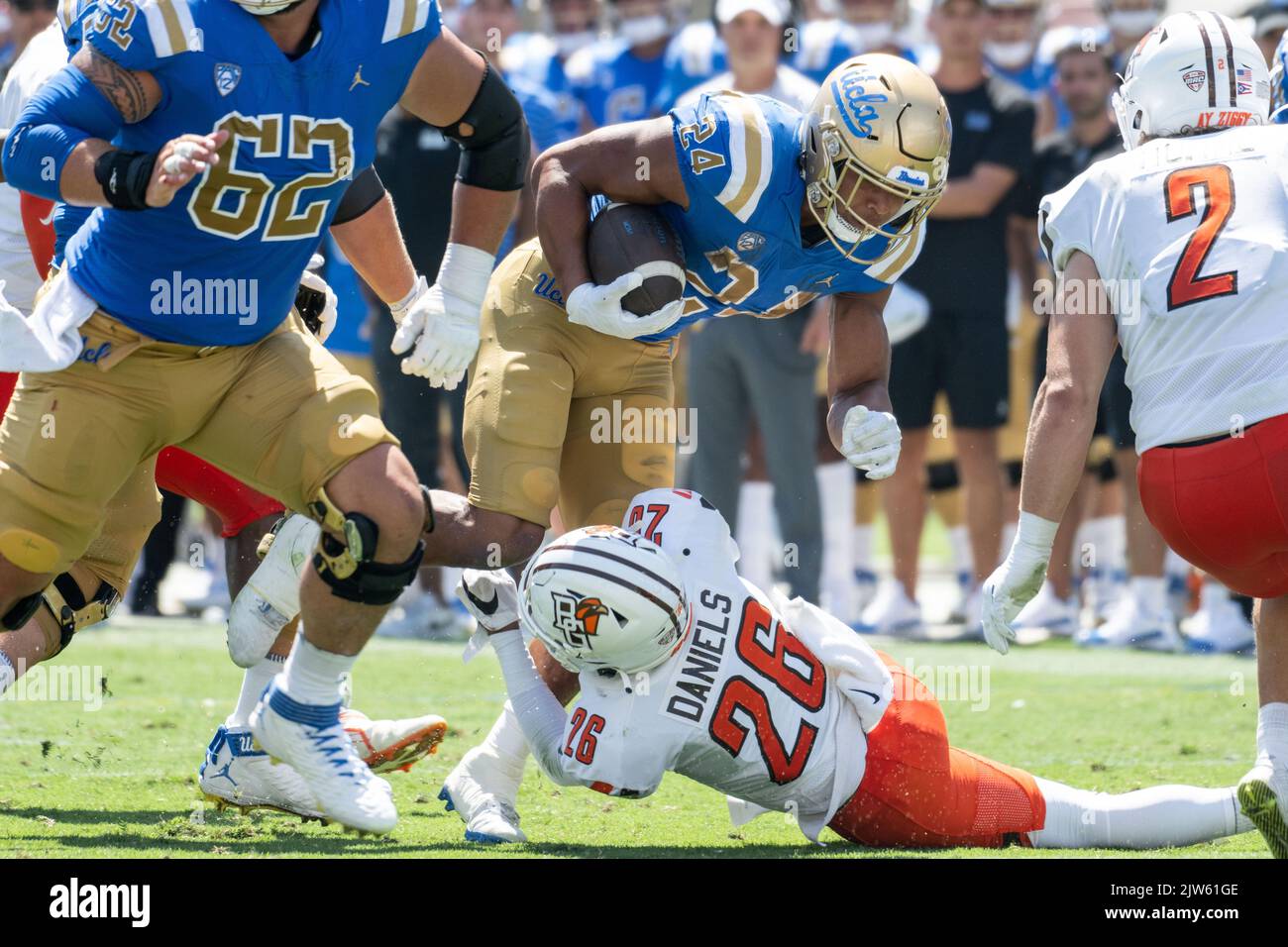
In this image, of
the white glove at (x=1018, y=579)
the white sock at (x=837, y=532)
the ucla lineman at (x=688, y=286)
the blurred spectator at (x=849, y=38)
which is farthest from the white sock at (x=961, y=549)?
the white glove at (x=1018, y=579)

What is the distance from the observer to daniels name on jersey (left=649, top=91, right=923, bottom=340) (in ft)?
15.1

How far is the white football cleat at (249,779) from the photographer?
455cm

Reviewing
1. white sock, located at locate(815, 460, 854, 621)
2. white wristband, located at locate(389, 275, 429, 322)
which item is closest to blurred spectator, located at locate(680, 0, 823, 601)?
white sock, located at locate(815, 460, 854, 621)

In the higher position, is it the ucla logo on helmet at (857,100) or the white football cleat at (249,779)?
the ucla logo on helmet at (857,100)

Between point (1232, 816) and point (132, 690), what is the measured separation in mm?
4060

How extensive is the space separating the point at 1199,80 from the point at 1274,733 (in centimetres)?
153

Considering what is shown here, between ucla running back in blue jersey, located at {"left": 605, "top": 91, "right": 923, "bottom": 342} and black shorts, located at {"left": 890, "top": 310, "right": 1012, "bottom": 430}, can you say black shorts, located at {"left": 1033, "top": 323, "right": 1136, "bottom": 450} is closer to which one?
black shorts, located at {"left": 890, "top": 310, "right": 1012, "bottom": 430}

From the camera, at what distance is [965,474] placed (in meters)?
8.21

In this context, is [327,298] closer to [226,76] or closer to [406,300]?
[406,300]

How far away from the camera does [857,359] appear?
491 cm

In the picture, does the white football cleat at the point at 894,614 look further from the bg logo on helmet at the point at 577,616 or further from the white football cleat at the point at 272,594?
the bg logo on helmet at the point at 577,616

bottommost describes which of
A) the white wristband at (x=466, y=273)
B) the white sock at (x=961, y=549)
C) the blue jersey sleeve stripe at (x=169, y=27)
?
the white sock at (x=961, y=549)

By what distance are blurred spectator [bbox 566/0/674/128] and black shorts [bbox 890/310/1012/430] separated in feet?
5.83

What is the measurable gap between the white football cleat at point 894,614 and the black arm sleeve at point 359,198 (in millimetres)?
4329
